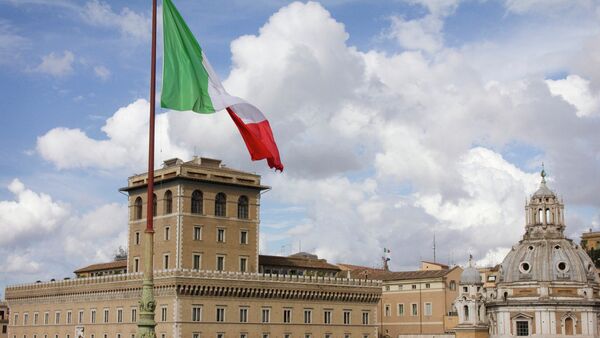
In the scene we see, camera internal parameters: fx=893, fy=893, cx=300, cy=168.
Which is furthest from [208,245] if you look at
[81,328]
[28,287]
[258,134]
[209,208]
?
[258,134]

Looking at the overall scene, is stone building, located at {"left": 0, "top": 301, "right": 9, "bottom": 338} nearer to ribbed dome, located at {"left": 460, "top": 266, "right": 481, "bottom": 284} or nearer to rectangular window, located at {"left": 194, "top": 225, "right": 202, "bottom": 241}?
rectangular window, located at {"left": 194, "top": 225, "right": 202, "bottom": 241}

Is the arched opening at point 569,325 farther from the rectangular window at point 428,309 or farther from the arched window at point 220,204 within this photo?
the arched window at point 220,204

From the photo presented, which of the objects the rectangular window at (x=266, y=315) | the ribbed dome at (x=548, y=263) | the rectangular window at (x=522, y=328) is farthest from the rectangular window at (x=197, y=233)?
the rectangular window at (x=522, y=328)

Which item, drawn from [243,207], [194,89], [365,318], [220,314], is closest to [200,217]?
[243,207]

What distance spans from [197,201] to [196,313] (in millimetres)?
11520

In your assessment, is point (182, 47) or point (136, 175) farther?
point (136, 175)

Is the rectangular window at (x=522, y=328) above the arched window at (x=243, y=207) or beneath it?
beneath

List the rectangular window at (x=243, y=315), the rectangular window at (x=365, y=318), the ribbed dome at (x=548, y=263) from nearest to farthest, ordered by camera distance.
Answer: the rectangular window at (x=243, y=315) < the rectangular window at (x=365, y=318) < the ribbed dome at (x=548, y=263)

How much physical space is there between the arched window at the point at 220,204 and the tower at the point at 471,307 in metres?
34.1

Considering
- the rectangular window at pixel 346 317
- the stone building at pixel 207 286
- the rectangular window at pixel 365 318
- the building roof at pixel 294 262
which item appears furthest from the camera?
the building roof at pixel 294 262

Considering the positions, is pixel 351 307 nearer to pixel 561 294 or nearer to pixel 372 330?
pixel 372 330

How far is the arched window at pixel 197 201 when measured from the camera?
280ft

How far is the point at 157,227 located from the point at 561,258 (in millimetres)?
49507

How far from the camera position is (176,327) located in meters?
77.9
